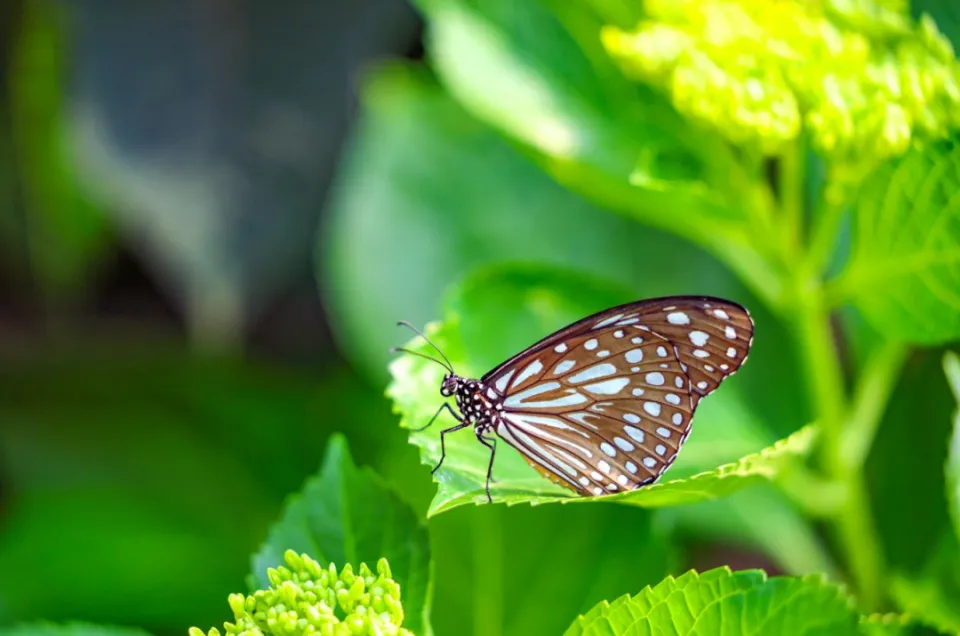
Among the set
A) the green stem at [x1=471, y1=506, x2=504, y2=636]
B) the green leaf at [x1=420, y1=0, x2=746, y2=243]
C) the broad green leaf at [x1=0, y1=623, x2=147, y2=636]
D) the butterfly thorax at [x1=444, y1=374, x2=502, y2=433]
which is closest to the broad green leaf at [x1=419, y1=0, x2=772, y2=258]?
the green leaf at [x1=420, y1=0, x2=746, y2=243]

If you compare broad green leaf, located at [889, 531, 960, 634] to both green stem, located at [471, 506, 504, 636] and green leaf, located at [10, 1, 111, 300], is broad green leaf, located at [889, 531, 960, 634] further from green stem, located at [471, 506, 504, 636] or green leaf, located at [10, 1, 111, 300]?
green leaf, located at [10, 1, 111, 300]

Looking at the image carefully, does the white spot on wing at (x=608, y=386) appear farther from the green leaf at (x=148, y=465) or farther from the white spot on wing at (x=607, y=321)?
the green leaf at (x=148, y=465)

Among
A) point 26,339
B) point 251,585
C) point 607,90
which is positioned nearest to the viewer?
point 251,585

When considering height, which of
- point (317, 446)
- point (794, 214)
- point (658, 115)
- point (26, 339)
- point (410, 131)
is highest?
point (26, 339)

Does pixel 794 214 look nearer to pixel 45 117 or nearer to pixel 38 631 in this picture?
pixel 38 631

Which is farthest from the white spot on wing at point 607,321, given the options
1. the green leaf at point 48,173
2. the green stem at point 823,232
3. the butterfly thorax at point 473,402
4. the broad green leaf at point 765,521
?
the green leaf at point 48,173

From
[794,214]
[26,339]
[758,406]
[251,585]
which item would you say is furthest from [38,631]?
[26,339]

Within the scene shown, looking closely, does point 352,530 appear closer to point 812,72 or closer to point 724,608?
point 724,608
